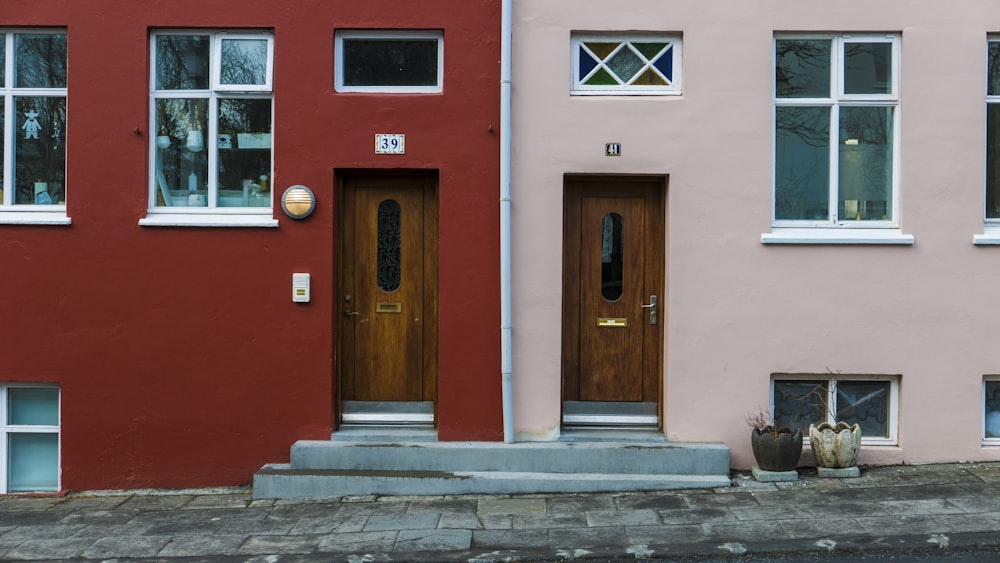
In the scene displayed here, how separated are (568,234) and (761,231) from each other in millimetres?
1665

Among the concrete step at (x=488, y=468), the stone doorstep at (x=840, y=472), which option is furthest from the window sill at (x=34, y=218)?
the stone doorstep at (x=840, y=472)

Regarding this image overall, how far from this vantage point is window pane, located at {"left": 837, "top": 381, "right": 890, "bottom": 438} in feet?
27.2

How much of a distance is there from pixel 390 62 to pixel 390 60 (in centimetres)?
2

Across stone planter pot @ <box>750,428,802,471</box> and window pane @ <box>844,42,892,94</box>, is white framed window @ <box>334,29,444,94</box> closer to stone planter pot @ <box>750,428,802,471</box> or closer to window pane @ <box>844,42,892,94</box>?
window pane @ <box>844,42,892,94</box>

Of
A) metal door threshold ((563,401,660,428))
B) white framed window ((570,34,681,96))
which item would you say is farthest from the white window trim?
metal door threshold ((563,401,660,428))

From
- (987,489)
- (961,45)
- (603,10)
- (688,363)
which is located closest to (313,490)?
(688,363)

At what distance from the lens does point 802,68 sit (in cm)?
825

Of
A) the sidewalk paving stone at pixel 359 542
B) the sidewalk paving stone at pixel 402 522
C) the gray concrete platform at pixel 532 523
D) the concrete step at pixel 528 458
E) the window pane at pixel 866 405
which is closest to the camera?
the gray concrete platform at pixel 532 523

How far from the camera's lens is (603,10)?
812cm

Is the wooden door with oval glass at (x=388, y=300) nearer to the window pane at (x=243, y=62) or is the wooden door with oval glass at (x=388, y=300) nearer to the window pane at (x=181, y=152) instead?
the window pane at (x=243, y=62)

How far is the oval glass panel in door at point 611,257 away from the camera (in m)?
8.45

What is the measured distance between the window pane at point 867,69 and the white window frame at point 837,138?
0.04 metres

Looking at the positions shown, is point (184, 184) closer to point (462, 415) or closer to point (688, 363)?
point (462, 415)

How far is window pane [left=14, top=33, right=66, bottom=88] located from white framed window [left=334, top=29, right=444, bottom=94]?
2.48 metres
